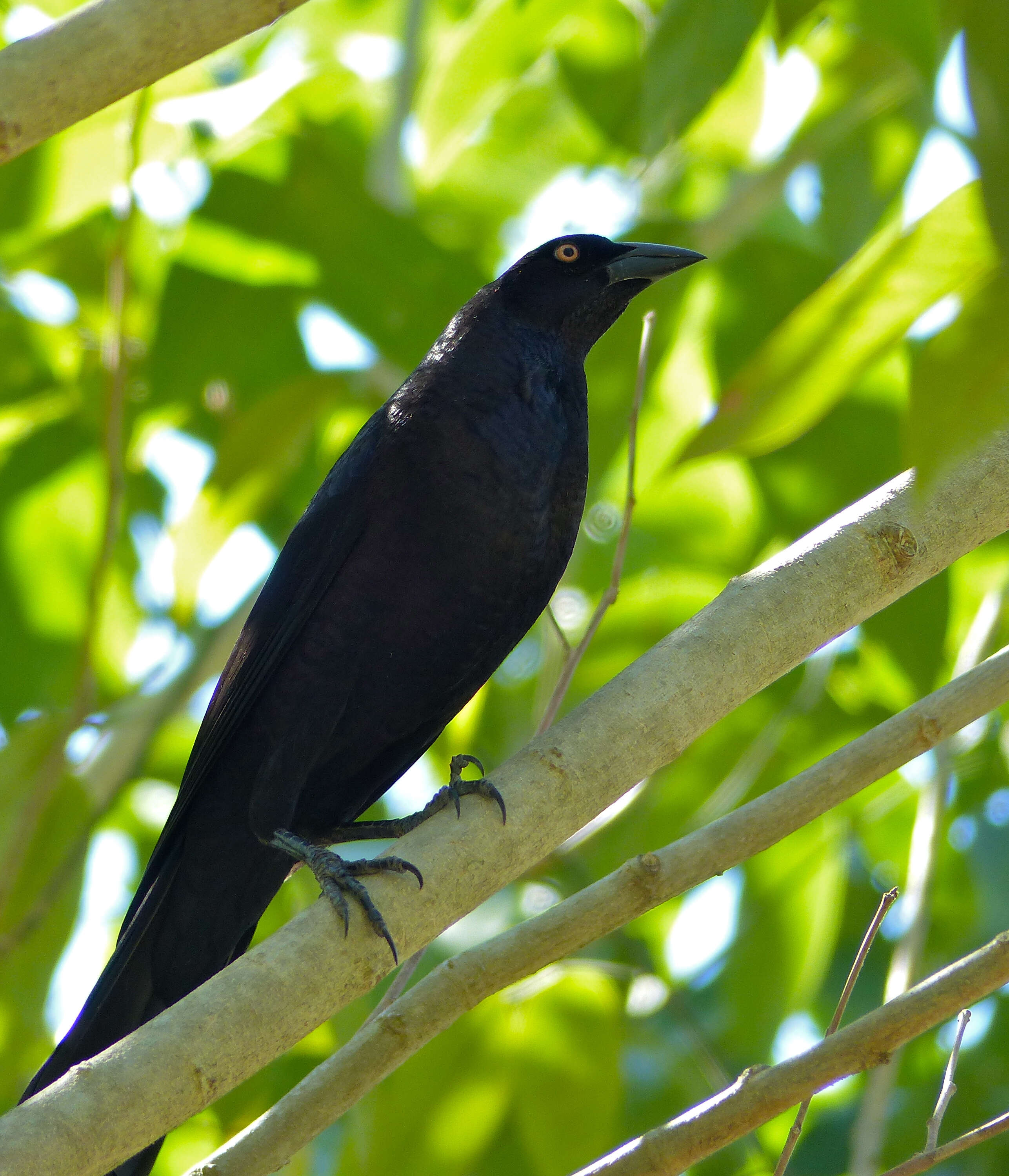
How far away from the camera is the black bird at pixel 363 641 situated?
2.88 metres

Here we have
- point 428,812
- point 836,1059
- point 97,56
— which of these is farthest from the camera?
point 428,812

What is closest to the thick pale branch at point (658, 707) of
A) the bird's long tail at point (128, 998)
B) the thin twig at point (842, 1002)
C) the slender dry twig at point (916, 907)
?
the thin twig at point (842, 1002)

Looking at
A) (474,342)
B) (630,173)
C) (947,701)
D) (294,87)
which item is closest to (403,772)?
(474,342)

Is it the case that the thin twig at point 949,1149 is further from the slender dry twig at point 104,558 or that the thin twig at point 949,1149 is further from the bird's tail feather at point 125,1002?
the slender dry twig at point 104,558

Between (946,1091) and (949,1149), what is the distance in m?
0.33

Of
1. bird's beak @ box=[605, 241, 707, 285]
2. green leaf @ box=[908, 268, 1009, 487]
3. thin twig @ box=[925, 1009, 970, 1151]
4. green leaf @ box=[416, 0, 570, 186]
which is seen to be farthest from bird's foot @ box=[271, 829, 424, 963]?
green leaf @ box=[416, 0, 570, 186]

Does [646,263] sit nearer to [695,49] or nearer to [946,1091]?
[695,49]

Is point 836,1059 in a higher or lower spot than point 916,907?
lower

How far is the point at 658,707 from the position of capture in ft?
6.06

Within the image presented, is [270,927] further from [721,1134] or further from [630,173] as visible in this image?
[630,173]

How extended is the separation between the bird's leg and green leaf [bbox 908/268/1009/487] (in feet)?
4.01

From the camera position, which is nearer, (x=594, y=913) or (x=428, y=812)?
(x=594, y=913)

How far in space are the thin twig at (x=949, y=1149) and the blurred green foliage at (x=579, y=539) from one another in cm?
116

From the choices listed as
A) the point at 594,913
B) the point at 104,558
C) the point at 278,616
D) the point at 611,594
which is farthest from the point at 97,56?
the point at 104,558
